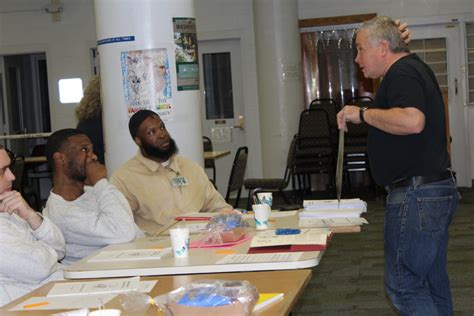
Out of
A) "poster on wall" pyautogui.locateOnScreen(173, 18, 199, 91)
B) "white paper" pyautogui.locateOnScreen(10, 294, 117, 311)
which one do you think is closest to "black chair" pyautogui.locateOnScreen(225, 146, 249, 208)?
"poster on wall" pyautogui.locateOnScreen(173, 18, 199, 91)

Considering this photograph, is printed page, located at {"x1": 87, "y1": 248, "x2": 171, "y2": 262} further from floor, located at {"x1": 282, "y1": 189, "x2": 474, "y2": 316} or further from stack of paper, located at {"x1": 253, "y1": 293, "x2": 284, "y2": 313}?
floor, located at {"x1": 282, "y1": 189, "x2": 474, "y2": 316}

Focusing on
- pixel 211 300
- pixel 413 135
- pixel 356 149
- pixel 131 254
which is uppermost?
pixel 413 135

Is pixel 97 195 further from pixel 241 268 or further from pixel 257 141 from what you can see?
pixel 257 141

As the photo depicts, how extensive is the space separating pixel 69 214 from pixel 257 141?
7.59m

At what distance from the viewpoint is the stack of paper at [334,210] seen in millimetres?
3393

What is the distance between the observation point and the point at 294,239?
2.84 meters

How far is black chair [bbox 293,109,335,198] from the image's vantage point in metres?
9.82

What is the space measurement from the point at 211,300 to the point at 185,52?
333 centimetres

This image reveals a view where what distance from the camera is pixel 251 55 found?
1067 centimetres

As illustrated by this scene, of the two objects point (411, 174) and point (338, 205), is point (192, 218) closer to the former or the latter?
point (338, 205)

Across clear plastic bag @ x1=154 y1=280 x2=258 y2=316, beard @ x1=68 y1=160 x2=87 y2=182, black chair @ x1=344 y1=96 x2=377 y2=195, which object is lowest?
black chair @ x1=344 y1=96 x2=377 y2=195

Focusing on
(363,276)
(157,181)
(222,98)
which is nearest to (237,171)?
(363,276)

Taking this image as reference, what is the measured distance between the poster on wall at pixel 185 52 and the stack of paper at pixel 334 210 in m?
1.66

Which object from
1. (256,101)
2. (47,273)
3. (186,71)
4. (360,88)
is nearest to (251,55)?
(256,101)
